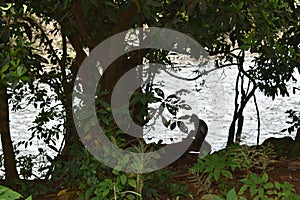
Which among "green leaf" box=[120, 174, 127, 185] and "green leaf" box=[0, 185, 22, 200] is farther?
"green leaf" box=[120, 174, 127, 185]

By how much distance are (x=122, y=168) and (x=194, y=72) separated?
8.59ft

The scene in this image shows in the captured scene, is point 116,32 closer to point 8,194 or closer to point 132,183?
point 132,183

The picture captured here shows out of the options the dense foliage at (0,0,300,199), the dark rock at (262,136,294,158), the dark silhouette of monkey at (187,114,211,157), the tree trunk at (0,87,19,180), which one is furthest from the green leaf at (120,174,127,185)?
the dark silhouette of monkey at (187,114,211,157)

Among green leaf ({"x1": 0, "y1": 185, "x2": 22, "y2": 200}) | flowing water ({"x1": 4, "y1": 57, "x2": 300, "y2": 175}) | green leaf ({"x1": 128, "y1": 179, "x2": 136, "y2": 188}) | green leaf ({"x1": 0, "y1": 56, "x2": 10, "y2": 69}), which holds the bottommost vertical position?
green leaf ({"x1": 0, "y1": 185, "x2": 22, "y2": 200})

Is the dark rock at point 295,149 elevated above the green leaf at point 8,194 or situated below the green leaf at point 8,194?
above

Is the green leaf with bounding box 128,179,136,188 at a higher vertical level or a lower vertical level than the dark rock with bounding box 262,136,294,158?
lower

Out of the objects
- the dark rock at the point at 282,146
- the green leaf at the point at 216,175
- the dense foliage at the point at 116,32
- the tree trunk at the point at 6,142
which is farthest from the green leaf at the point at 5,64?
the dark rock at the point at 282,146

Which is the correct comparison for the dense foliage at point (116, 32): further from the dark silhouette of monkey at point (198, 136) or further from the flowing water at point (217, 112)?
the flowing water at point (217, 112)

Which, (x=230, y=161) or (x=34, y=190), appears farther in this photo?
(x=34, y=190)

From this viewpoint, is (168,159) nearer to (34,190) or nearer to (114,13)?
(34,190)

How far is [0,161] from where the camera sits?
4.51 meters

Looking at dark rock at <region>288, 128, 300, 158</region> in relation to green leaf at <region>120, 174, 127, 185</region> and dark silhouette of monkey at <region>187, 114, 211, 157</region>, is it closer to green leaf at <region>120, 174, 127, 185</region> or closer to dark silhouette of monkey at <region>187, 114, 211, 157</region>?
dark silhouette of monkey at <region>187, 114, 211, 157</region>

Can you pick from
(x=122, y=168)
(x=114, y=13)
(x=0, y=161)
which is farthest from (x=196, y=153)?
(x=114, y=13)

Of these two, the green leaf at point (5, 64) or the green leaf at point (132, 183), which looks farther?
the green leaf at point (132, 183)
